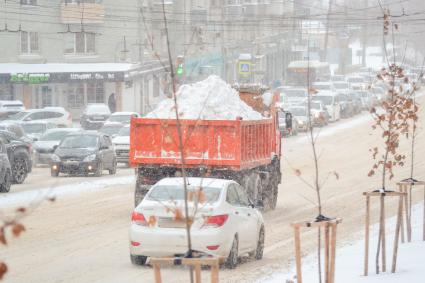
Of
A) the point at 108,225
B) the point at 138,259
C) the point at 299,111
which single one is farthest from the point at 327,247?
Result: the point at 299,111

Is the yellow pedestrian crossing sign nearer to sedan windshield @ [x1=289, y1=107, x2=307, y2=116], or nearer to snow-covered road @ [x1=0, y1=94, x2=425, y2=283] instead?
sedan windshield @ [x1=289, y1=107, x2=307, y2=116]

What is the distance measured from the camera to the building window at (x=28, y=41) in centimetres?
7500

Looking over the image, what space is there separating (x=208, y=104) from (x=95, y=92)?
175ft

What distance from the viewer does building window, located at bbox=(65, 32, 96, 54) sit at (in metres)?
76.9

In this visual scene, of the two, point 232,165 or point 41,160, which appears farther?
point 41,160

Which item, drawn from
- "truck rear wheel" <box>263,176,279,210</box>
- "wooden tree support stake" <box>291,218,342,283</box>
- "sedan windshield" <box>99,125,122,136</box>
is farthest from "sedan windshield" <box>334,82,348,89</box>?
"wooden tree support stake" <box>291,218,342,283</box>

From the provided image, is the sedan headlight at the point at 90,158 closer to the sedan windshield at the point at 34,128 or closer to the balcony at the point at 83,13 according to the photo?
the sedan windshield at the point at 34,128

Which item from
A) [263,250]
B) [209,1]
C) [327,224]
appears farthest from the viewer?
[209,1]

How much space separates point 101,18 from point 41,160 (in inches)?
1405

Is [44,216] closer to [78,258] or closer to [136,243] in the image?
[78,258]

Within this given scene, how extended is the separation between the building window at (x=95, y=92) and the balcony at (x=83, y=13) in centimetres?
431

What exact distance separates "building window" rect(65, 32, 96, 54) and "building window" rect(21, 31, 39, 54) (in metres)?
2.24

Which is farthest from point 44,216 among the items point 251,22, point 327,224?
point 251,22

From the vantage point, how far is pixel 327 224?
12570mm
